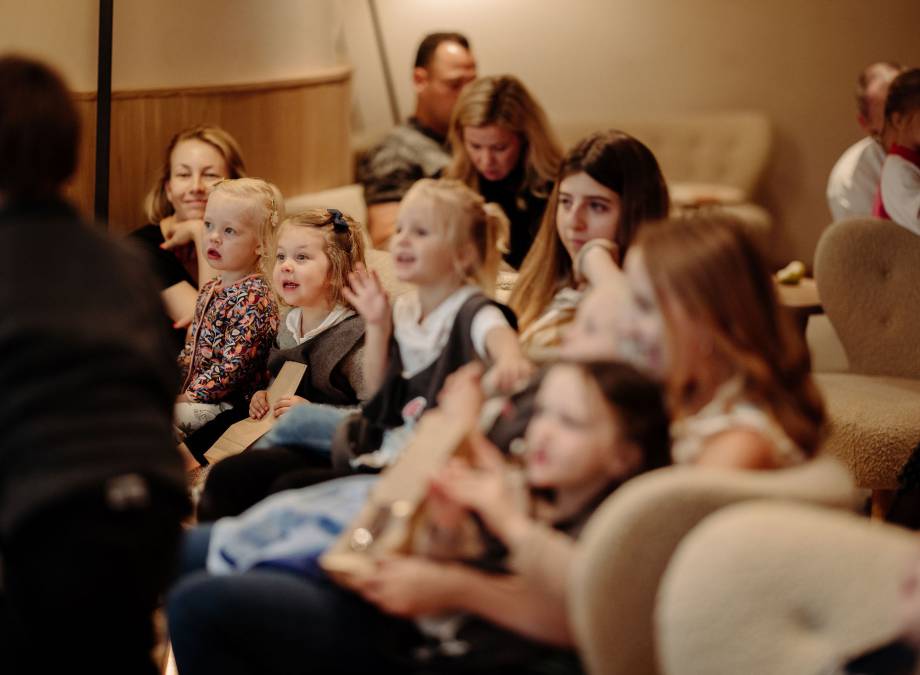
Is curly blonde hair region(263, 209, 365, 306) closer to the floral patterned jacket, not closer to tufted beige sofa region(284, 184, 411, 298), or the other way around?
the floral patterned jacket

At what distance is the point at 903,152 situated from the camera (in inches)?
143

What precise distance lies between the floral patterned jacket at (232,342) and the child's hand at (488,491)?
114cm

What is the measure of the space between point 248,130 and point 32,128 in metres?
2.99

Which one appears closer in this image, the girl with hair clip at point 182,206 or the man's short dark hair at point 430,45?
the girl with hair clip at point 182,206

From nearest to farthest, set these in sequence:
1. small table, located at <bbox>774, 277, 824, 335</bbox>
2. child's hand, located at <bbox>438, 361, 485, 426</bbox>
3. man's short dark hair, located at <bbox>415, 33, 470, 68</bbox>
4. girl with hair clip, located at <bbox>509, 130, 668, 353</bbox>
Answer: child's hand, located at <bbox>438, 361, 485, 426</bbox> → girl with hair clip, located at <bbox>509, 130, 668, 353</bbox> → small table, located at <bbox>774, 277, 824, 335</bbox> → man's short dark hair, located at <bbox>415, 33, 470, 68</bbox>

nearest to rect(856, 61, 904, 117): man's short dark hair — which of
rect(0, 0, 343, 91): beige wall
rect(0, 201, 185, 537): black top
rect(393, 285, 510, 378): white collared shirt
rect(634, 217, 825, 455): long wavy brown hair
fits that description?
rect(0, 0, 343, 91): beige wall

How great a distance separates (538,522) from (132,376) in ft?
1.80

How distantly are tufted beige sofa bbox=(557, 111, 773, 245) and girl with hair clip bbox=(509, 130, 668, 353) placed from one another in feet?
14.6

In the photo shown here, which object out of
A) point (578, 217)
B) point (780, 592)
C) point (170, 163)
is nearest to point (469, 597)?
point (780, 592)

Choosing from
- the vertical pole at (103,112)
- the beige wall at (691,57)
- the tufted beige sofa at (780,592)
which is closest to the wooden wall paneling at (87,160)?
the vertical pole at (103,112)

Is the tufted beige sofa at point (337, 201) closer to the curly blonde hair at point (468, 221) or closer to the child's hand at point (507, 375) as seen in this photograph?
the curly blonde hair at point (468, 221)

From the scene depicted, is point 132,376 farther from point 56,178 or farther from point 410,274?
point 410,274

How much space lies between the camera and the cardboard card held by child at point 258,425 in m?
2.64

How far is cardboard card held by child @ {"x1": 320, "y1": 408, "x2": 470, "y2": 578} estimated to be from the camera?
1686mm
